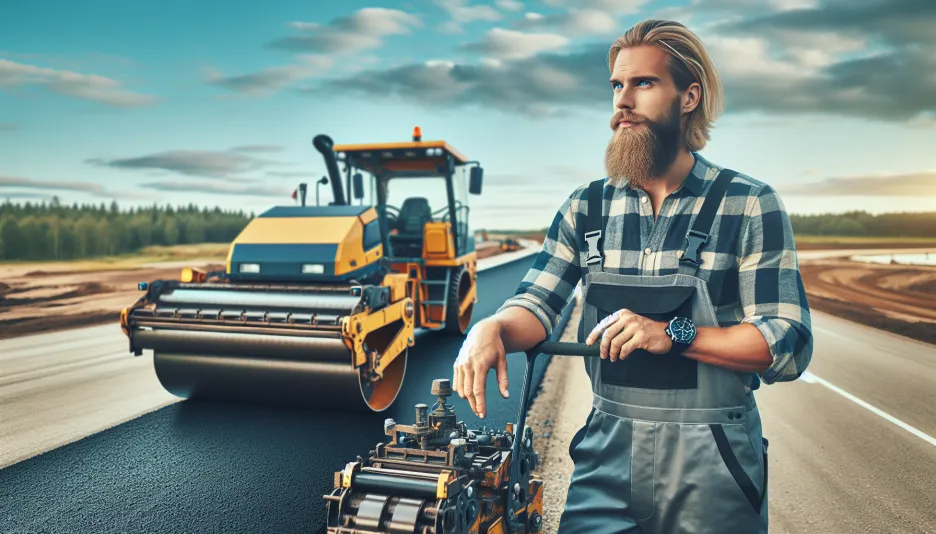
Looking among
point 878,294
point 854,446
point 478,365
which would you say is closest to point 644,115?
point 478,365

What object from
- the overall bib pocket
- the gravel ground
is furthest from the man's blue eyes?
the gravel ground

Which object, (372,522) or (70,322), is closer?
(372,522)

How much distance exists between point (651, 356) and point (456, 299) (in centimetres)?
812

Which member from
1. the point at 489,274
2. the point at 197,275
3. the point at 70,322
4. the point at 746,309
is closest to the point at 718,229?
the point at 746,309

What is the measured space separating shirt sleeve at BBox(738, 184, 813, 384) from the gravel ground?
2.43 m

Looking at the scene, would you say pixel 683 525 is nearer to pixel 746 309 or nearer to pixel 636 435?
pixel 636 435

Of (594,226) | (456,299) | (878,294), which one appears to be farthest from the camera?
(878,294)

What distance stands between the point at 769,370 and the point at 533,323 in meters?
0.58

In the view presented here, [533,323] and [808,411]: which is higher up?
[533,323]

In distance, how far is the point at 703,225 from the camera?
1.62 metres

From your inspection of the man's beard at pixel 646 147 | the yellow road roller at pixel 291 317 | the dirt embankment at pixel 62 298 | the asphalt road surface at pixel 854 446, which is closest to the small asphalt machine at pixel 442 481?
the man's beard at pixel 646 147

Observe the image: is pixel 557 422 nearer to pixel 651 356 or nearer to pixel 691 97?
pixel 651 356

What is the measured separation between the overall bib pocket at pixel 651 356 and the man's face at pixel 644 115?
1.00 feet

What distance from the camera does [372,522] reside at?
5.19ft
